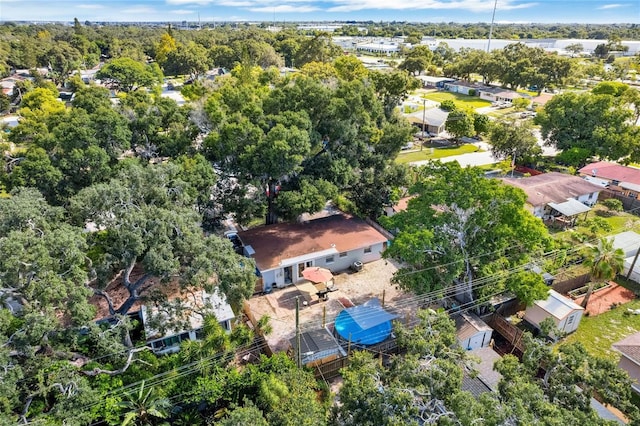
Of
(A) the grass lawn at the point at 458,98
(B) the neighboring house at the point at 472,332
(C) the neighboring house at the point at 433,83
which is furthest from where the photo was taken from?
(C) the neighboring house at the point at 433,83

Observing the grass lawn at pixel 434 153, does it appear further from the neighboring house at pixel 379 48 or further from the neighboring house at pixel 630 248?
the neighboring house at pixel 379 48

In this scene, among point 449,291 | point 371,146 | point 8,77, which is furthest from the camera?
point 8,77

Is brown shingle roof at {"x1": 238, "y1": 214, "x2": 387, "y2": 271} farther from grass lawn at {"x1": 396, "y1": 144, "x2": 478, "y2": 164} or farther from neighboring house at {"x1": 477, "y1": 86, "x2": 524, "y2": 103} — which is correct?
neighboring house at {"x1": 477, "y1": 86, "x2": 524, "y2": 103}

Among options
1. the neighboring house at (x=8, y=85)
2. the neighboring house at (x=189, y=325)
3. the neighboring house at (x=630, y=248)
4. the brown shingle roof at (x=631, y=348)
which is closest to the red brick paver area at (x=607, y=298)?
the neighboring house at (x=630, y=248)

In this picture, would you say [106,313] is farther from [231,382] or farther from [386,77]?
[386,77]

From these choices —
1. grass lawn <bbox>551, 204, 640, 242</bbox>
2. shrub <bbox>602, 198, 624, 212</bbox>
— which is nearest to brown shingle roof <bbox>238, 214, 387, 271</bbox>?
grass lawn <bbox>551, 204, 640, 242</bbox>

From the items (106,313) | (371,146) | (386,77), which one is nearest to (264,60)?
(386,77)
